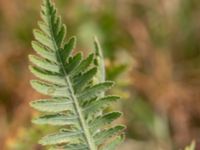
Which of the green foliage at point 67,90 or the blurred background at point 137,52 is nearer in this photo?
the green foliage at point 67,90

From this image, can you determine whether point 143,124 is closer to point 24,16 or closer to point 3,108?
point 3,108

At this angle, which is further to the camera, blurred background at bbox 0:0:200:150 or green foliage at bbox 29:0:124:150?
blurred background at bbox 0:0:200:150

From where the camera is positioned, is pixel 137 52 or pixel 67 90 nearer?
pixel 67 90

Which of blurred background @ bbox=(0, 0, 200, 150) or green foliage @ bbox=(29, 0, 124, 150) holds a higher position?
blurred background @ bbox=(0, 0, 200, 150)

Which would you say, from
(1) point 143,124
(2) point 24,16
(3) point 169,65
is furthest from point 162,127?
(2) point 24,16

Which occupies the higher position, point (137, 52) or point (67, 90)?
point (137, 52)
